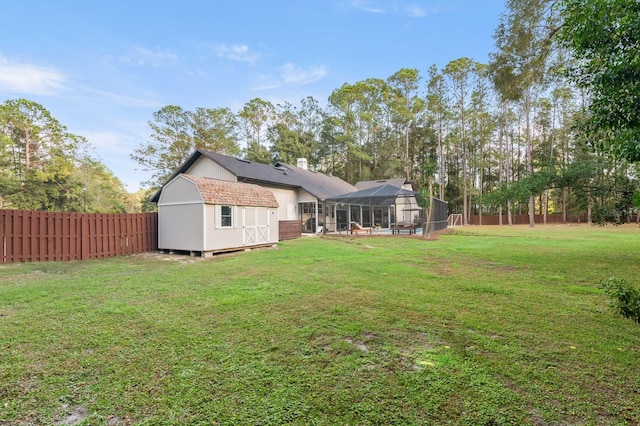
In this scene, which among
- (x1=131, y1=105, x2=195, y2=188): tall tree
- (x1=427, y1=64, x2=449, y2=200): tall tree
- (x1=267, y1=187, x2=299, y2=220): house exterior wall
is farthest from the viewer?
(x1=427, y1=64, x2=449, y2=200): tall tree

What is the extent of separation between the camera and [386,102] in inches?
1340

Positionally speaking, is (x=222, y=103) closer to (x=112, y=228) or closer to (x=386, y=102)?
(x=386, y=102)

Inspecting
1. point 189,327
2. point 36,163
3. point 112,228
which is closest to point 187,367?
point 189,327

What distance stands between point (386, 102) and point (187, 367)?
35.5 metres

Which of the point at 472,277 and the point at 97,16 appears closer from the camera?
the point at 472,277

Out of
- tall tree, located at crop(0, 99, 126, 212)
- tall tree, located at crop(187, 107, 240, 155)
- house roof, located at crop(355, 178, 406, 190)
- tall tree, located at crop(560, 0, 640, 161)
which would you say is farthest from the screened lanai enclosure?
tall tree, located at crop(0, 99, 126, 212)

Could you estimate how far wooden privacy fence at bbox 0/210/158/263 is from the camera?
337 inches

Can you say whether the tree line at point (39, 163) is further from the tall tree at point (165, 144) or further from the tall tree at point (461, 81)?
the tall tree at point (461, 81)

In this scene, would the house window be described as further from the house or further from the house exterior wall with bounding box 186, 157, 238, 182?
the house exterior wall with bounding box 186, 157, 238, 182

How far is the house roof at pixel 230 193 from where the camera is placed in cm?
1034

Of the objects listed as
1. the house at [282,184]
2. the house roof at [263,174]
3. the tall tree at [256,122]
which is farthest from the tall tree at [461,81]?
the tall tree at [256,122]

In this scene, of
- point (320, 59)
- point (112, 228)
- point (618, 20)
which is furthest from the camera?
point (320, 59)

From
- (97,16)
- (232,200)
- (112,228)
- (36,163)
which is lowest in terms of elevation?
(112,228)

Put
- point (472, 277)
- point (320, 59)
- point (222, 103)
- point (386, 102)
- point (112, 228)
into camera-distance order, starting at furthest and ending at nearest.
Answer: point (386, 102) < point (222, 103) < point (320, 59) < point (112, 228) < point (472, 277)
